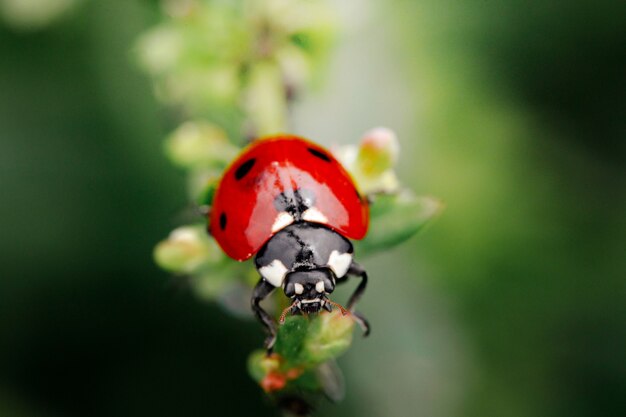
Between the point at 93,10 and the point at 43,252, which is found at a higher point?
the point at 93,10

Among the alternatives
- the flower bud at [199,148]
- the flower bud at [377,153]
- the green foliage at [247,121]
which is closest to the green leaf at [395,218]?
the green foliage at [247,121]

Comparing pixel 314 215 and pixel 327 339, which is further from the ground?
pixel 314 215

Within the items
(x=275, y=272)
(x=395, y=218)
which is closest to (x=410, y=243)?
(x=395, y=218)

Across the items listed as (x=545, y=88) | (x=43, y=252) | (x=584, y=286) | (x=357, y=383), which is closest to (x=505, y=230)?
(x=584, y=286)

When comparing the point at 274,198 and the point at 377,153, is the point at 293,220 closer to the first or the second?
the point at 274,198

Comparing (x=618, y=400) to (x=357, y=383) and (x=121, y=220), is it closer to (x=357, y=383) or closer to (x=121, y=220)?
(x=357, y=383)

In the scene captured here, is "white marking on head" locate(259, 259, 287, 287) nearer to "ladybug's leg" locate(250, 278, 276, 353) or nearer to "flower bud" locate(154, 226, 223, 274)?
"ladybug's leg" locate(250, 278, 276, 353)
